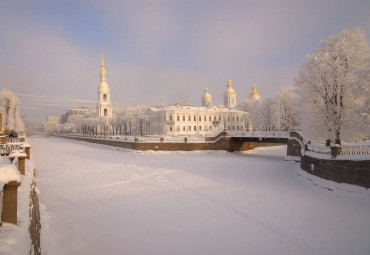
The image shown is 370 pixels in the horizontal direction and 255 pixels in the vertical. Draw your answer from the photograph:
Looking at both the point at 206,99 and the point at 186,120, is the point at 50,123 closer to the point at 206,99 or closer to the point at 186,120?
the point at 206,99

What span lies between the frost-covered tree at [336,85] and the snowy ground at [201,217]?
5658 mm

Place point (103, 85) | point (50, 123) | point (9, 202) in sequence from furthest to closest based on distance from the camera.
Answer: point (50, 123), point (103, 85), point (9, 202)

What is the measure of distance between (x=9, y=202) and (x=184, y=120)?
69360 millimetres

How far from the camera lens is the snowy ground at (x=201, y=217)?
7801 millimetres

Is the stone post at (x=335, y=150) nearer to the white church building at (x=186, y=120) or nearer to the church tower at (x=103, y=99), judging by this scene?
the white church building at (x=186, y=120)

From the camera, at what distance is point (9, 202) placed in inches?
211

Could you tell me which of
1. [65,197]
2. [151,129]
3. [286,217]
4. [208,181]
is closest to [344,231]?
[286,217]

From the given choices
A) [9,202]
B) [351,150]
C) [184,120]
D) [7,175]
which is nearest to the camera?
[7,175]

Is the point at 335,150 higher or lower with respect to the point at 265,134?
lower

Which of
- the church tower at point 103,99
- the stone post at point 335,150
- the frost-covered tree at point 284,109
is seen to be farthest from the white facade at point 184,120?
the stone post at point 335,150

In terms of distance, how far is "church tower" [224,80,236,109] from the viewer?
10547cm

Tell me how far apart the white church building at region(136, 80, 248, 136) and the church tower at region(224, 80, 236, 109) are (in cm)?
2201

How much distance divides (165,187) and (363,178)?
1136cm

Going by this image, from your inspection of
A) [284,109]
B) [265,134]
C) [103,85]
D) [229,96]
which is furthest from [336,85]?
[103,85]
